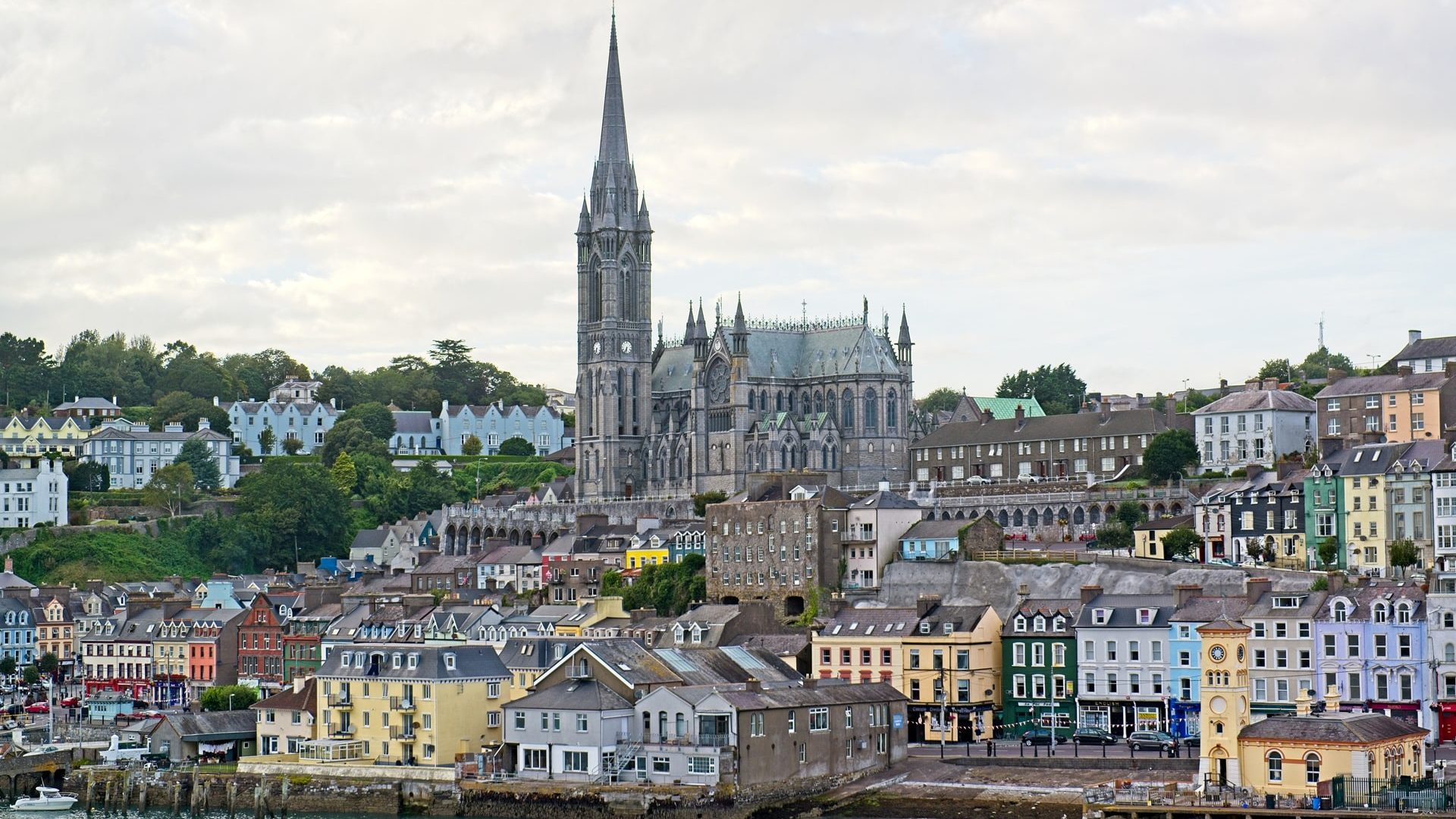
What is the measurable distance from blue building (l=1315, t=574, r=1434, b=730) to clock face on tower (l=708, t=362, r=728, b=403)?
252 feet

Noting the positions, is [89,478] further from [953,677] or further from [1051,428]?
[953,677]

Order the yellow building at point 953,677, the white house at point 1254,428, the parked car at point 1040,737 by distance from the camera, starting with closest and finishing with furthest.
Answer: the parked car at point 1040,737, the yellow building at point 953,677, the white house at point 1254,428

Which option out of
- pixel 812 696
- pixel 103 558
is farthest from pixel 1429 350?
pixel 103 558

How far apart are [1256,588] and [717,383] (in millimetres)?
74089

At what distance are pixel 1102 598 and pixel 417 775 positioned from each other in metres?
25.3

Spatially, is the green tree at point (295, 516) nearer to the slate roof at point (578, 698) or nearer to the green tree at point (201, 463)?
the green tree at point (201, 463)

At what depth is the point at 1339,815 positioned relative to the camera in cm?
5975

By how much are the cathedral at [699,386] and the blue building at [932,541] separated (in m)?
38.9

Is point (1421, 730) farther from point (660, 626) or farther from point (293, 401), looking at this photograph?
point (293, 401)

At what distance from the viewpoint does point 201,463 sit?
6555 inches

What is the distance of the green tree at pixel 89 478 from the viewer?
528 feet

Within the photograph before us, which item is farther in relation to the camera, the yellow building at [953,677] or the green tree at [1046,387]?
the green tree at [1046,387]

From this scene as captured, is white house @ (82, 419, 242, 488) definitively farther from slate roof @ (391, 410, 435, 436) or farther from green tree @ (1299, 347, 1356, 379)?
green tree @ (1299, 347, 1356, 379)

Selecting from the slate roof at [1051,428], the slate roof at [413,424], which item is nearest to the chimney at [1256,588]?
the slate roof at [1051,428]
